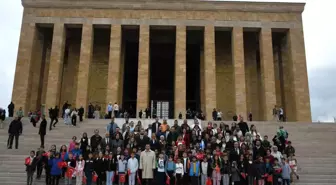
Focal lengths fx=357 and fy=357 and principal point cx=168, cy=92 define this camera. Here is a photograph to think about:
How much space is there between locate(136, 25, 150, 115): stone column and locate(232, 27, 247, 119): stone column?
7351 mm

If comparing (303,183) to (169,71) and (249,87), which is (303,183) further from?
(169,71)

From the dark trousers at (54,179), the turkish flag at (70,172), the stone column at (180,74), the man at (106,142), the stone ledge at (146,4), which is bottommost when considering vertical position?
the dark trousers at (54,179)

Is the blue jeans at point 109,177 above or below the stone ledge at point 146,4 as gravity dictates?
below

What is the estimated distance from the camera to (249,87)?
32.6 metres

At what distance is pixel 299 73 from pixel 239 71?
502cm

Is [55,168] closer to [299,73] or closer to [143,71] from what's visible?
[143,71]

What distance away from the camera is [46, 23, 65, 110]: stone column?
28867 mm

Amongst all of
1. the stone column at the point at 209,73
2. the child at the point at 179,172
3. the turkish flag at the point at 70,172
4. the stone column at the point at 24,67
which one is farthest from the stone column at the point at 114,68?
the child at the point at 179,172

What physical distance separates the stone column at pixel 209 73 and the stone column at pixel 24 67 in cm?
1461

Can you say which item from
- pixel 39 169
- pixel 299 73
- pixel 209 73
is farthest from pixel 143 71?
pixel 39 169

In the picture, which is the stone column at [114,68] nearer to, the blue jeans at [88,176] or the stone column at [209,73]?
the stone column at [209,73]

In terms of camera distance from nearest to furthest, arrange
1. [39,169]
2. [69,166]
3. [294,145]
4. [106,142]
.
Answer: [69,166] < [39,169] < [106,142] < [294,145]

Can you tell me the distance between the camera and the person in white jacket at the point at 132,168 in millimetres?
11297

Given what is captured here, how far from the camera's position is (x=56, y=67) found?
1167 inches
